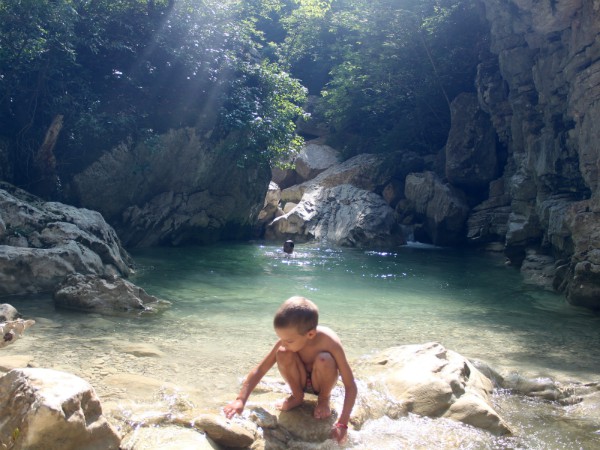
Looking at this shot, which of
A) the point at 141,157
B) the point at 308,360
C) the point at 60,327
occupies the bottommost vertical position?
the point at 60,327

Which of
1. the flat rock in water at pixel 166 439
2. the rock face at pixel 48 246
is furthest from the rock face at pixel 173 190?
the flat rock in water at pixel 166 439

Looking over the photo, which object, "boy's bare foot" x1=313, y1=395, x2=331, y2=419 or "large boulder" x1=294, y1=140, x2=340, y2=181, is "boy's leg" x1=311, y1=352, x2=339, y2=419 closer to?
"boy's bare foot" x1=313, y1=395, x2=331, y2=419

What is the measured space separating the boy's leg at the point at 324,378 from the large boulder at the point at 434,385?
63 centimetres

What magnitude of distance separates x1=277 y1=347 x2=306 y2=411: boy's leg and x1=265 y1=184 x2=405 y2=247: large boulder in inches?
542

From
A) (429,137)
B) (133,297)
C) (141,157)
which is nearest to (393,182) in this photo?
(429,137)

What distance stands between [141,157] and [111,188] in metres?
1.12

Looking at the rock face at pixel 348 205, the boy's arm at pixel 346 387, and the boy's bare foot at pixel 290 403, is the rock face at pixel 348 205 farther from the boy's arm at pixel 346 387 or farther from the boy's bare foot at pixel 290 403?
the boy's arm at pixel 346 387

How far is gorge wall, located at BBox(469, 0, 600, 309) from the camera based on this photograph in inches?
359

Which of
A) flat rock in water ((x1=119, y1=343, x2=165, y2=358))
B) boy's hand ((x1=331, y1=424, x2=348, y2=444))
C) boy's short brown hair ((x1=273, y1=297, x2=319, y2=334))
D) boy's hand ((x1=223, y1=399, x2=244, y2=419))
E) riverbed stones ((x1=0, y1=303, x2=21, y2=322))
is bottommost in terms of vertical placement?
flat rock in water ((x1=119, y1=343, x2=165, y2=358))

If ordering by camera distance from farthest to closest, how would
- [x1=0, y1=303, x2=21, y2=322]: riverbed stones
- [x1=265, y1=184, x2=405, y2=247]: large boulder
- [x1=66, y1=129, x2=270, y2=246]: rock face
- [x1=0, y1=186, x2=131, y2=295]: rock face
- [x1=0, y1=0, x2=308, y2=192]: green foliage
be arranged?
[x1=265, y1=184, x2=405, y2=247]: large boulder
[x1=66, y1=129, x2=270, y2=246]: rock face
[x1=0, y1=0, x2=308, y2=192]: green foliage
[x1=0, y1=186, x2=131, y2=295]: rock face
[x1=0, y1=303, x2=21, y2=322]: riverbed stones

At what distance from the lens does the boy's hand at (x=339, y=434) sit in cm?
335

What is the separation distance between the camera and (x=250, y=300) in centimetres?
823

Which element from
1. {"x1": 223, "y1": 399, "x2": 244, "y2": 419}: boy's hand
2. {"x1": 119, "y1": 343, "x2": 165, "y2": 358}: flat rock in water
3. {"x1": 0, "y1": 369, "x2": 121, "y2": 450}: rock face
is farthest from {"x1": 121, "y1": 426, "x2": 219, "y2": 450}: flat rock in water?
{"x1": 119, "y1": 343, "x2": 165, "y2": 358}: flat rock in water

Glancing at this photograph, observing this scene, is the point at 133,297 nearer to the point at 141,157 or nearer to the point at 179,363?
the point at 179,363
